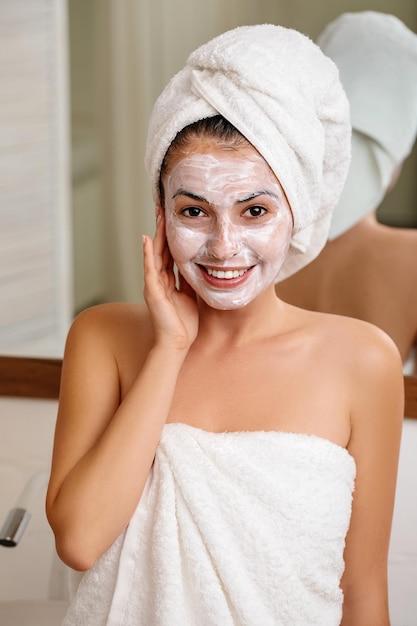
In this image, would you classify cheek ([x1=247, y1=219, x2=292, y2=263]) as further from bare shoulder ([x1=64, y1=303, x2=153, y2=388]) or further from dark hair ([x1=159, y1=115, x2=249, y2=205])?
bare shoulder ([x1=64, y1=303, x2=153, y2=388])

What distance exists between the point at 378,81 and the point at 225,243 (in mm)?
600

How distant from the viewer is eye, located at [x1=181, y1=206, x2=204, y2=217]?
99 cm

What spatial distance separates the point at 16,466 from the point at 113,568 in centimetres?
64

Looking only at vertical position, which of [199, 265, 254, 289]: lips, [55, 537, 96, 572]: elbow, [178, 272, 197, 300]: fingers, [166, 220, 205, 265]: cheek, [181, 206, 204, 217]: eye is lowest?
[55, 537, 96, 572]: elbow

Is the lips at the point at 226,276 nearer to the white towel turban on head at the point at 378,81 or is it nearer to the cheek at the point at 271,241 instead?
the cheek at the point at 271,241

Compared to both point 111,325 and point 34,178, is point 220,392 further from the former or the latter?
point 34,178

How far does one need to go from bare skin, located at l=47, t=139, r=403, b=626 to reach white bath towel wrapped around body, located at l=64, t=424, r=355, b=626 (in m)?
0.03

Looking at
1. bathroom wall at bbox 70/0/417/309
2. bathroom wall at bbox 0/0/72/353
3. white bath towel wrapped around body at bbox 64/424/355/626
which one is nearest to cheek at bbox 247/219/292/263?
white bath towel wrapped around body at bbox 64/424/355/626

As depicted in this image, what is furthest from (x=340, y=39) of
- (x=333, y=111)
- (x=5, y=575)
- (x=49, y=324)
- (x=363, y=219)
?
(x=5, y=575)

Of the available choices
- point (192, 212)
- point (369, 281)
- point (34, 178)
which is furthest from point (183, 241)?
point (34, 178)

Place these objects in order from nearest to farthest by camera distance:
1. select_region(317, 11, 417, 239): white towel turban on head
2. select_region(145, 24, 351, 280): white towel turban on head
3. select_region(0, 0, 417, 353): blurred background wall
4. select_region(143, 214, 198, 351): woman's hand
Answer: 1. select_region(145, 24, 351, 280): white towel turban on head
2. select_region(143, 214, 198, 351): woman's hand
3. select_region(317, 11, 417, 239): white towel turban on head
4. select_region(0, 0, 417, 353): blurred background wall

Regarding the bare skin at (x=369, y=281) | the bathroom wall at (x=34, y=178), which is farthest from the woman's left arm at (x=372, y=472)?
the bathroom wall at (x=34, y=178)

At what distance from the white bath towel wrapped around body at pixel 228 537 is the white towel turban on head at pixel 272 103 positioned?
289 mm

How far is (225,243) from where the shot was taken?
37.9 inches
